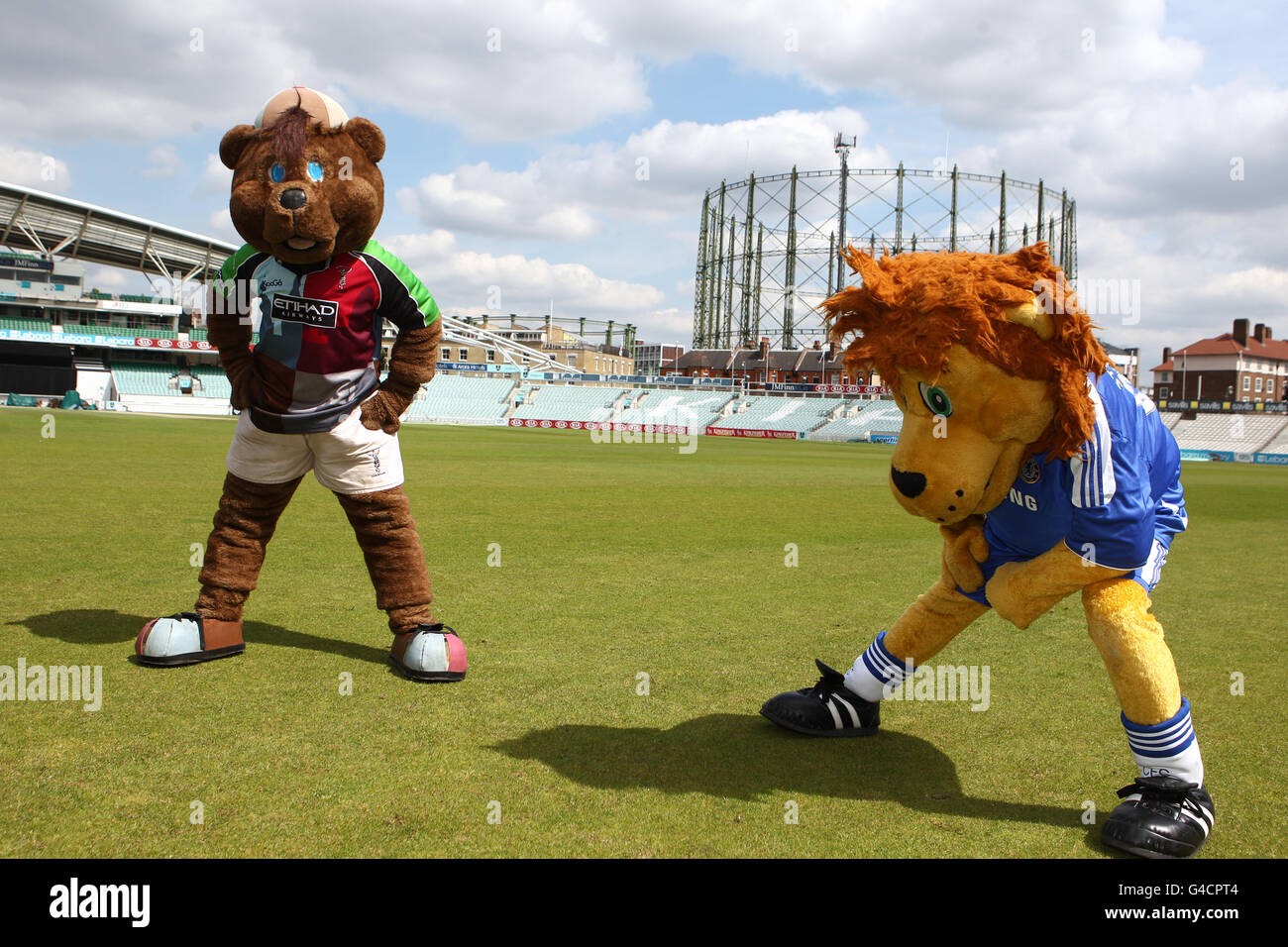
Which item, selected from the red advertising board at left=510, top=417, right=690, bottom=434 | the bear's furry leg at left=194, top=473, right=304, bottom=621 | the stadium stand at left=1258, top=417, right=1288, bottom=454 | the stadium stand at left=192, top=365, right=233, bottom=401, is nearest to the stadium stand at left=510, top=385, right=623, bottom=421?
the red advertising board at left=510, top=417, right=690, bottom=434

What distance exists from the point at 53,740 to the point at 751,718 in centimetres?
282

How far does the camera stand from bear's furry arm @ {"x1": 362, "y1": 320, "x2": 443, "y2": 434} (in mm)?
4816

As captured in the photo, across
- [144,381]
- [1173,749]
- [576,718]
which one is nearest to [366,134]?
[576,718]

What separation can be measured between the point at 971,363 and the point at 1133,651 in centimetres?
116

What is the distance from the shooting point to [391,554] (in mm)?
4766

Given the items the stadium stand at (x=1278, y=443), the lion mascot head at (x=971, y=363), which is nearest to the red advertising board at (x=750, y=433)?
the stadium stand at (x=1278, y=443)

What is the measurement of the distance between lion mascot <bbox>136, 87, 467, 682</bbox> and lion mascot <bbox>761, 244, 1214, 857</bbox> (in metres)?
2.54

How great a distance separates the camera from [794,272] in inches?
2719

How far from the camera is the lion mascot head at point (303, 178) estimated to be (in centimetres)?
427

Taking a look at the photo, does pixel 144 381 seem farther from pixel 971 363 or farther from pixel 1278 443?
pixel 1278 443

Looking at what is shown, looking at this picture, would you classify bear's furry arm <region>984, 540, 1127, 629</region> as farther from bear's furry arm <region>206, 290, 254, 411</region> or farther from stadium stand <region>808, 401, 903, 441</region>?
stadium stand <region>808, 401, 903, 441</region>

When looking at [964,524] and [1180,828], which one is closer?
[1180,828]
